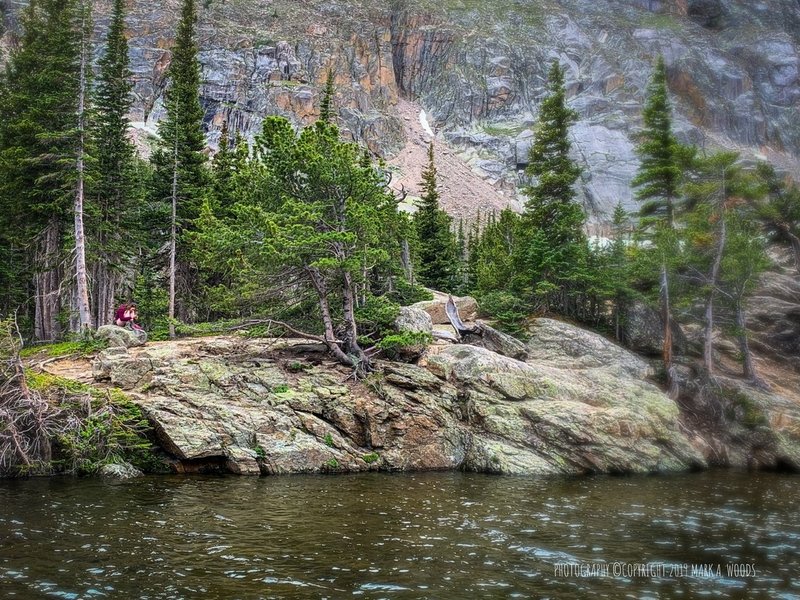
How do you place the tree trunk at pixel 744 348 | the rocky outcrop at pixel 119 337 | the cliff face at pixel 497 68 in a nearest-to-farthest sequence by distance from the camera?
the rocky outcrop at pixel 119 337, the tree trunk at pixel 744 348, the cliff face at pixel 497 68

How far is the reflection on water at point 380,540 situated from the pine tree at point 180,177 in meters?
19.2

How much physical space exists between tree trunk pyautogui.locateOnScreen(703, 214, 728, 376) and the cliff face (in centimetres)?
10381

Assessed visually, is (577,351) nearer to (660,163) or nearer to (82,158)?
(660,163)

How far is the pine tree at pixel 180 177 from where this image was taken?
3145cm

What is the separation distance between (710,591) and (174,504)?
10691 mm

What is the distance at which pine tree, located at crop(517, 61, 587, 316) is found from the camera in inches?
1216

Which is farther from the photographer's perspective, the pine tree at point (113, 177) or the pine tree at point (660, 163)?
the pine tree at point (660, 163)

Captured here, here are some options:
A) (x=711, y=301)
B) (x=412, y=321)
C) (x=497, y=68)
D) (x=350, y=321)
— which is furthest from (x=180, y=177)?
(x=497, y=68)

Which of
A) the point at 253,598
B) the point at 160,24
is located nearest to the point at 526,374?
the point at 253,598

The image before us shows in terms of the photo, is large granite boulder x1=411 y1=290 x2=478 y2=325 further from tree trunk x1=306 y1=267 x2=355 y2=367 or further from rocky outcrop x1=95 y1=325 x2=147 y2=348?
rocky outcrop x1=95 y1=325 x2=147 y2=348

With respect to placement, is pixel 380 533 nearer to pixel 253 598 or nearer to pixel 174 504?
pixel 253 598

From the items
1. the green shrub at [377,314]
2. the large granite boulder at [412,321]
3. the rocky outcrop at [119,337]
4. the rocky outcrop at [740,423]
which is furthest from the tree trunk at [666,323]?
the rocky outcrop at [119,337]

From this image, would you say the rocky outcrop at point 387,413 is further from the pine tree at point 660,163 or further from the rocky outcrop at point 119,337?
the pine tree at point 660,163

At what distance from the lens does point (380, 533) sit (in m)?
11.0
